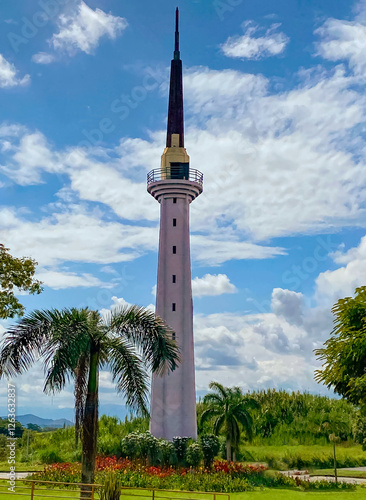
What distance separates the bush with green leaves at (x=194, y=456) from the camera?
3301 centimetres

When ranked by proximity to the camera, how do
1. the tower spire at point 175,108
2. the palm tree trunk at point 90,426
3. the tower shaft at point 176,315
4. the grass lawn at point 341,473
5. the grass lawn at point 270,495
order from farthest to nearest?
the tower spire at point 175,108, the tower shaft at point 176,315, the grass lawn at point 341,473, the grass lawn at point 270,495, the palm tree trunk at point 90,426

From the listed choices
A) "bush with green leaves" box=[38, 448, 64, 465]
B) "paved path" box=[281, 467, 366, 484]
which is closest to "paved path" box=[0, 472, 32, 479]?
"bush with green leaves" box=[38, 448, 64, 465]

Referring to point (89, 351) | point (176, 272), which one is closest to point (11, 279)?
point (89, 351)

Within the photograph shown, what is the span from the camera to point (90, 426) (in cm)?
1922

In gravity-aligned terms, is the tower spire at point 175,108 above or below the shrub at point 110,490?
above

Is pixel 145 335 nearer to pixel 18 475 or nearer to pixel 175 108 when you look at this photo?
pixel 18 475

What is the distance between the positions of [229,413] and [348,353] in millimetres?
12282

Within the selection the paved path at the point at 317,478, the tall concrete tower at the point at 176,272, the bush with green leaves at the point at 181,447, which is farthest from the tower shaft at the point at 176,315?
the paved path at the point at 317,478

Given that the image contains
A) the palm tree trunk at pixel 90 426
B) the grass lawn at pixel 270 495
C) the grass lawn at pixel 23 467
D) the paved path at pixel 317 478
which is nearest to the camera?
the palm tree trunk at pixel 90 426

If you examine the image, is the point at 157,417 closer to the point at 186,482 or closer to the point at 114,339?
the point at 186,482

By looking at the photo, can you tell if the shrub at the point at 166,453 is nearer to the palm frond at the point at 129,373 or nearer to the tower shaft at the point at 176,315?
the tower shaft at the point at 176,315

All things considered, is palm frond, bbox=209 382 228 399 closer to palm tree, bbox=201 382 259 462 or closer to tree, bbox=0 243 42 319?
palm tree, bbox=201 382 259 462

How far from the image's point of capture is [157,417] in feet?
125

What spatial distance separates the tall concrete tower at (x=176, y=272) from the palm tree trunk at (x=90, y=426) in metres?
19.0
